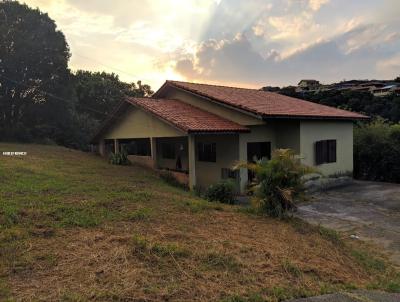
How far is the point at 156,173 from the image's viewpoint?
1559 centimetres

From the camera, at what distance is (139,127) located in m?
17.4

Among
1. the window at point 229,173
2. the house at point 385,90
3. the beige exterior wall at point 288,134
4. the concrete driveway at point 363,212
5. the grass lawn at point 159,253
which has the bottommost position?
the concrete driveway at point 363,212

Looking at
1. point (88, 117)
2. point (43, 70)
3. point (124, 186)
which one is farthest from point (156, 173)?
point (88, 117)

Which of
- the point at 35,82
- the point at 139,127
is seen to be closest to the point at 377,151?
the point at 139,127

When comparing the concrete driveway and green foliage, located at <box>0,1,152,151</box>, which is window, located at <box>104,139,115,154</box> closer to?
green foliage, located at <box>0,1,152,151</box>

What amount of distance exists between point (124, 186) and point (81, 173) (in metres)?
3.00

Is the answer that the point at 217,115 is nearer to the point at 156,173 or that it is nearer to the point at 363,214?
the point at 156,173

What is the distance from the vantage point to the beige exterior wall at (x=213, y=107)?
47.8ft

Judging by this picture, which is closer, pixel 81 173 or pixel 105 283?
pixel 105 283

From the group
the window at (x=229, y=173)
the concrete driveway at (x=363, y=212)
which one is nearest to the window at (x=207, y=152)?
the window at (x=229, y=173)

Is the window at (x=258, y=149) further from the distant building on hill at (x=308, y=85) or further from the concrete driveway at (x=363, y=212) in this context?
the distant building on hill at (x=308, y=85)

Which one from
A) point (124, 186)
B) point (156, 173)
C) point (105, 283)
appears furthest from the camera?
point (156, 173)

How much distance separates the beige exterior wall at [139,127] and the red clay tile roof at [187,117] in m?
0.48

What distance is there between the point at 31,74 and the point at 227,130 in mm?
20383
